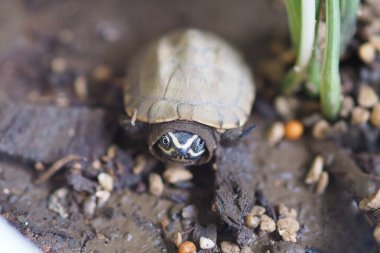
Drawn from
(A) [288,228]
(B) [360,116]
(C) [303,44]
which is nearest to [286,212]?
(A) [288,228]

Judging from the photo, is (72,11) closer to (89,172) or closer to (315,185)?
(89,172)

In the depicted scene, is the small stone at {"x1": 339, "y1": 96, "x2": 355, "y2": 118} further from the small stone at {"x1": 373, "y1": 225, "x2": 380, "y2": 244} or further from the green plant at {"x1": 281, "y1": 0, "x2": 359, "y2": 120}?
the small stone at {"x1": 373, "y1": 225, "x2": 380, "y2": 244}

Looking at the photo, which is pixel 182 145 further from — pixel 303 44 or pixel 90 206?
pixel 303 44

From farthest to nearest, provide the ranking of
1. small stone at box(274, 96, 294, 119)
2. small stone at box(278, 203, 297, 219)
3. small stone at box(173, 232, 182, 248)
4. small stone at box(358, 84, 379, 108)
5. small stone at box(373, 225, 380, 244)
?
small stone at box(274, 96, 294, 119)
small stone at box(358, 84, 379, 108)
small stone at box(278, 203, 297, 219)
small stone at box(173, 232, 182, 248)
small stone at box(373, 225, 380, 244)

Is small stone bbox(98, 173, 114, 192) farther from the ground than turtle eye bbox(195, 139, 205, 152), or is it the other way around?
turtle eye bbox(195, 139, 205, 152)

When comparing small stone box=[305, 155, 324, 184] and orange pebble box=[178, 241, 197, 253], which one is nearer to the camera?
orange pebble box=[178, 241, 197, 253]

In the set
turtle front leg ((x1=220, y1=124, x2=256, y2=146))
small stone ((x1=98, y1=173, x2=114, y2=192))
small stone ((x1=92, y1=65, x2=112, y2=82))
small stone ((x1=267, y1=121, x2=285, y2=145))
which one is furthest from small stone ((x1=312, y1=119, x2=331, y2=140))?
small stone ((x1=92, y1=65, x2=112, y2=82))

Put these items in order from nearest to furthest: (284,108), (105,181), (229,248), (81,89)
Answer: (229,248)
(105,181)
(284,108)
(81,89)
